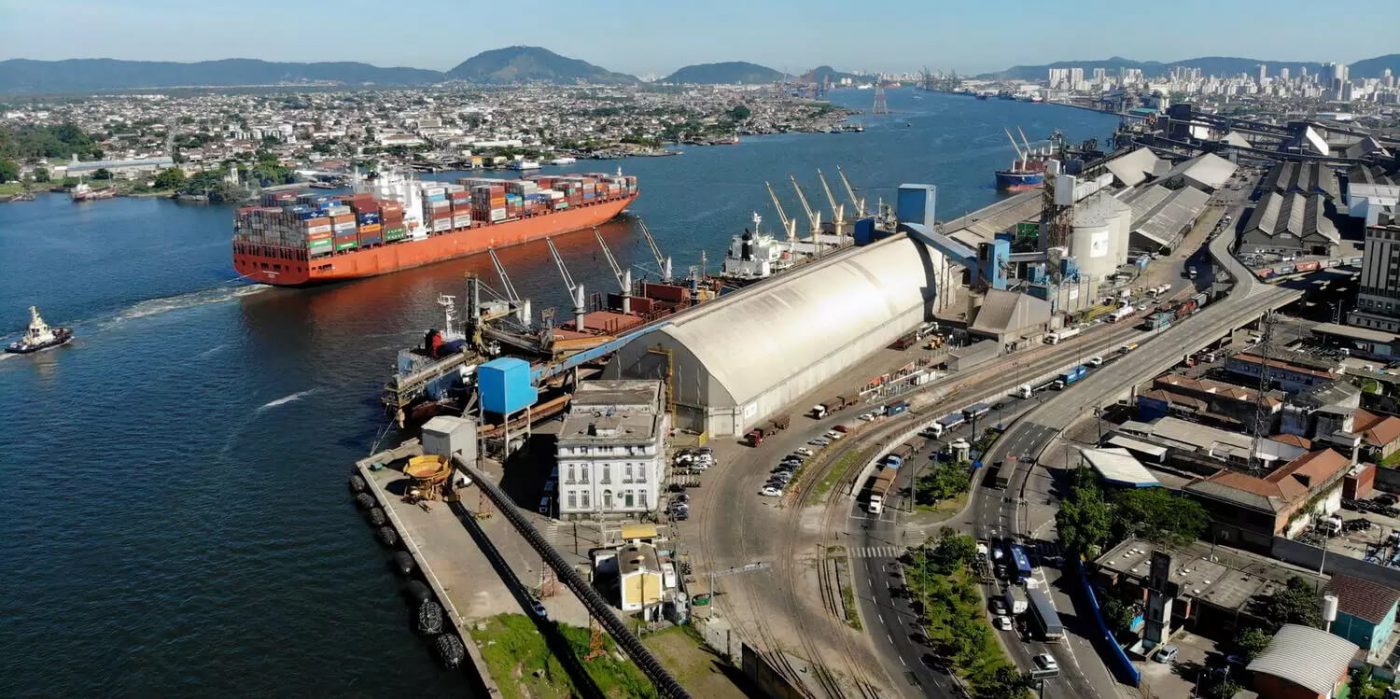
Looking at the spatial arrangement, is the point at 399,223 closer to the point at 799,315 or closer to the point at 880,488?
the point at 799,315

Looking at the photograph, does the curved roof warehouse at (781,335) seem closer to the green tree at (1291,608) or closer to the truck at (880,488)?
the truck at (880,488)

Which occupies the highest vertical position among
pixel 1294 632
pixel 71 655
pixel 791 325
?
pixel 791 325

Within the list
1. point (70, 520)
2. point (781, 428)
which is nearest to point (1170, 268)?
point (781, 428)

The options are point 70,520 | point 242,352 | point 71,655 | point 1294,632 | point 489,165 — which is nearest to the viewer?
point 1294,632

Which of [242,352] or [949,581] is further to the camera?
[242,352]

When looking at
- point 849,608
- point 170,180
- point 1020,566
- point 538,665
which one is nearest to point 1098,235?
point 1020,566

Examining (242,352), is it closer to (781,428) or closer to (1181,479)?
(781,428)

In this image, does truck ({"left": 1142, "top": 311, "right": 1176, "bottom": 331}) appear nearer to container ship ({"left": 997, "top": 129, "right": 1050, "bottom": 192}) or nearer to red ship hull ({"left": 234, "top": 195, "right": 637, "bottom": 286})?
red ship hull ({"left": 234, "top": 195, "right": 637, "bottom": 286})
